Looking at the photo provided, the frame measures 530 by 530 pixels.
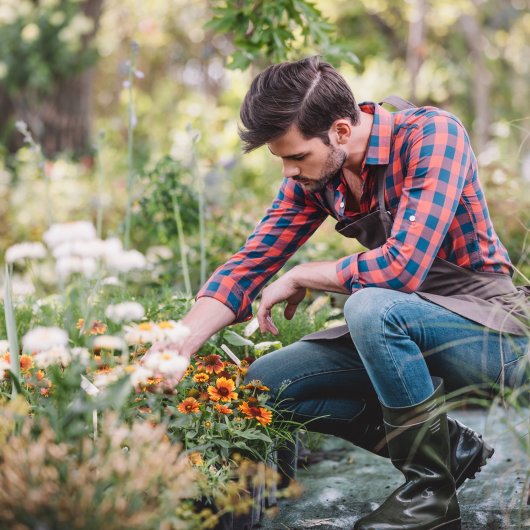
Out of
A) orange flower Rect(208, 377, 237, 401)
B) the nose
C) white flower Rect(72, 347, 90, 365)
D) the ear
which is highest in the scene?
the ear

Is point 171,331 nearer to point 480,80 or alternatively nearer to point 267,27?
point 267,27

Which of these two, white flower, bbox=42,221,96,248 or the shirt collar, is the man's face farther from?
white flower, bbox=42,221,96,248

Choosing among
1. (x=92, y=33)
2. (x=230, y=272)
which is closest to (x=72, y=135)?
(x=92, y=33)

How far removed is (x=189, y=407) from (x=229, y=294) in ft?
1.42

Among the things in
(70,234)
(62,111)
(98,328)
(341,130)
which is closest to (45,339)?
(70,234)

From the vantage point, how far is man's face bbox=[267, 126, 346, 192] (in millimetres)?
2240

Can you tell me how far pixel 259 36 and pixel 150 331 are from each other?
5.65 feet

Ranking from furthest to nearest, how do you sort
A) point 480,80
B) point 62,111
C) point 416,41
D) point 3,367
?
point 480,80 → point 416,41 → point 62,111 → point 3,367

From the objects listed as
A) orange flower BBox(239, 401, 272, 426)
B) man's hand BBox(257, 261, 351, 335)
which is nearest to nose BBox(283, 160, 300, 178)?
man's hand BBox(257, 261, 351, 335)

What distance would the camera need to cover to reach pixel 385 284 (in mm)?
2102

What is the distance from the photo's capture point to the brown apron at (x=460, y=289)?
2.14m

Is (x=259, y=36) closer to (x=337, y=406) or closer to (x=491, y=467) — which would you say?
(x=337, y=406)

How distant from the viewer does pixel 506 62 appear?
12641mm

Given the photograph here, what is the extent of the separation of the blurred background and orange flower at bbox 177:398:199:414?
37.0 inches
